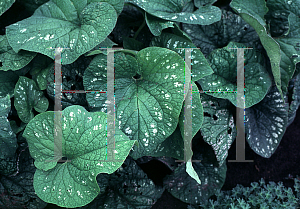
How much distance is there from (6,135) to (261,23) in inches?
55.2

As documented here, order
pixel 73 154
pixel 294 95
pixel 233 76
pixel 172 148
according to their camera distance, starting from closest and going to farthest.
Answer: pixel 73 154, pixel 172 148, pixel 233 76, pixel 294 95

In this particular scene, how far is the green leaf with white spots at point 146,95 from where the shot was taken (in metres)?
1.27

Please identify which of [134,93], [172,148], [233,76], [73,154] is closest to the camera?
[73,154]

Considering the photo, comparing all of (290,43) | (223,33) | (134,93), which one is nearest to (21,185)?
(134,93)

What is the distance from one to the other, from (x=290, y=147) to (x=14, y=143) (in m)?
1.74

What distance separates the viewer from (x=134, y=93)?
1.35 m

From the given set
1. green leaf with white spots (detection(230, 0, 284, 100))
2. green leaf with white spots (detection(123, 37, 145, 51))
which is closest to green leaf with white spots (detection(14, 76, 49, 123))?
green leaf with white spots (detection(123, 37, 145, 51))

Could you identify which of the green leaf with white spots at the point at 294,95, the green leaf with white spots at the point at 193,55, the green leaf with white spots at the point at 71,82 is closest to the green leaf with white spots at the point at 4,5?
the green leaf with white spots at the point at 71,82

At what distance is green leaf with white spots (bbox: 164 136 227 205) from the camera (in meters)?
1.70

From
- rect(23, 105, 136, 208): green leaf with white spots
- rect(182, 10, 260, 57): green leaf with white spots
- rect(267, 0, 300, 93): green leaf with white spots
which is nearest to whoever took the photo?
rect(23, 105, 136, 208): green leaf with white spots

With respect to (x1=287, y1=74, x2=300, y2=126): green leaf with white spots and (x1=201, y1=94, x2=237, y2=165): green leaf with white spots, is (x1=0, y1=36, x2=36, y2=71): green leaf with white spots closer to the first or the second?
(x1=201, y1=94, x2=237, y2=165): green leaf with white spots

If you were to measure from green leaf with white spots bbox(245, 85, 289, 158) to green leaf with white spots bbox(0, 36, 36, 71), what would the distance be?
4.12 ft

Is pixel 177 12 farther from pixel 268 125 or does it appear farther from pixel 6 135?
pixel 6 135

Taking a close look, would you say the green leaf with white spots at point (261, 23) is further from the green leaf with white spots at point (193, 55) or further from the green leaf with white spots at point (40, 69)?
the green leaf with white spots at point (40, 69)
